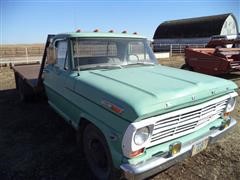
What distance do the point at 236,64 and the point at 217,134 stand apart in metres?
7.75

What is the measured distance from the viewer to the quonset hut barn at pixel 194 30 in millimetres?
38250

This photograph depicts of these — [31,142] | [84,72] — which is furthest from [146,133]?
[31,142]

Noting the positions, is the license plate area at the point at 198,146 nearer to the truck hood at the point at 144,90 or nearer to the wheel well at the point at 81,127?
the truck hood at the point at 144,90

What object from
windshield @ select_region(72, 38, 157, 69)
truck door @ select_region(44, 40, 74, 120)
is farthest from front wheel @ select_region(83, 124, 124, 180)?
windshield @ select_region(72, 38, 157, 69)

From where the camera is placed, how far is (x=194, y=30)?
136ft

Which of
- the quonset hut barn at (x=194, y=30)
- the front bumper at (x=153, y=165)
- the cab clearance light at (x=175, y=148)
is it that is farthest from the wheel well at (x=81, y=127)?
the quonset hut barn at (x=194, y=30)

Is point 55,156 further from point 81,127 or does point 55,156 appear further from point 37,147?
point 81,127

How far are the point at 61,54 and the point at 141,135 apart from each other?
2.41 metres

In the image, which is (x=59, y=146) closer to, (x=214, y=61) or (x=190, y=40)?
(x=214, y=61)

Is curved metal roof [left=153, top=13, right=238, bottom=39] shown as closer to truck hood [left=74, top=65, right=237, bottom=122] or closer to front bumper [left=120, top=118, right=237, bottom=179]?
truck hood [left=74, top=65, right=237, bottom=122]

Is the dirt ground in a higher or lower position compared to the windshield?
lower

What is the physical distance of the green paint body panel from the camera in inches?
99.3

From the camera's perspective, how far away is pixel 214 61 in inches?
400

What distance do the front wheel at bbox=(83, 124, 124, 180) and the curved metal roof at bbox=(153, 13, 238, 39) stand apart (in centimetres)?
3894
